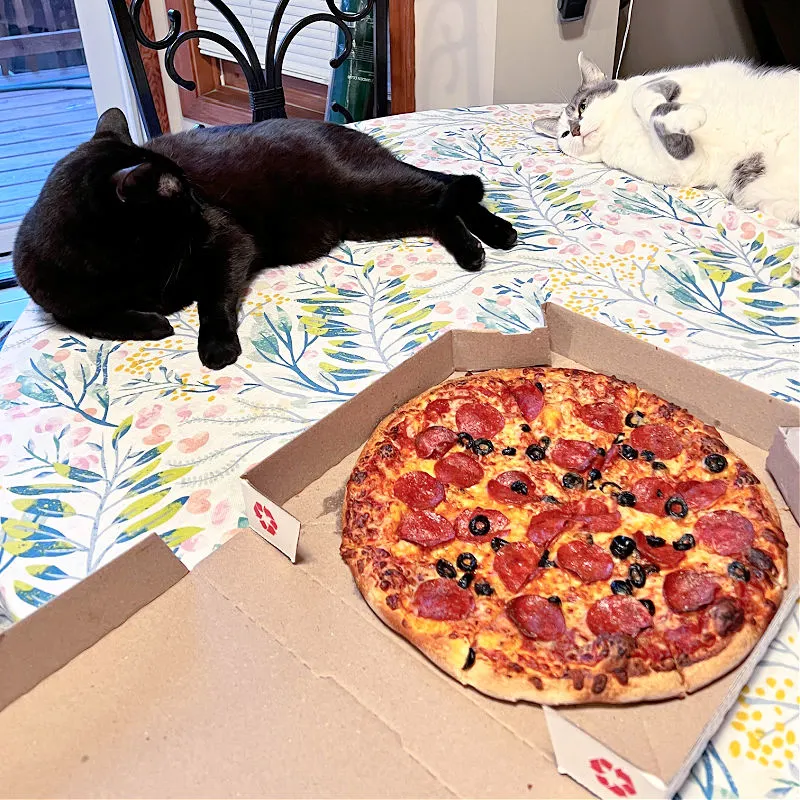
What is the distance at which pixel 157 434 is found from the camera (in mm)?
1079

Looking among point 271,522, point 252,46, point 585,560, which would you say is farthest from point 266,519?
point 252,46

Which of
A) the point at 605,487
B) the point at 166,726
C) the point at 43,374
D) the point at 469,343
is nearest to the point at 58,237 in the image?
the point at 43,374

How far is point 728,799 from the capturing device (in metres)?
0.65

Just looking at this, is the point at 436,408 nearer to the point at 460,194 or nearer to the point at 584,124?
the point at 460,194

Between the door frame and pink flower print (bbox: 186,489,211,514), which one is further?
the door frame

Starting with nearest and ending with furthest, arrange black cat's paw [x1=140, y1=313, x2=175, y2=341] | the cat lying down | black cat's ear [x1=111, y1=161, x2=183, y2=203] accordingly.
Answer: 1. black cat's ear [x1=111, y1=161, x2=183, y2=203]
2. black cat's paw [x1=140, y1=313, x2=175, y2=341]
3. the cat lying down

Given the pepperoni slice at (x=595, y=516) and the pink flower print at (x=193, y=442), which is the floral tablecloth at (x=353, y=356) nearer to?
the pink flower print at (x=193, y=442)

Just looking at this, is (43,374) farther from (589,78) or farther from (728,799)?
(589,78)

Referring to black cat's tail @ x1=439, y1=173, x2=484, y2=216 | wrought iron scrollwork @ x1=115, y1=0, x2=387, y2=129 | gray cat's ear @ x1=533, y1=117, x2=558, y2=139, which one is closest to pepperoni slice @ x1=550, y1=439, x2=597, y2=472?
black cat's tail @ x1=439, y1=173, x2=484, y2=216

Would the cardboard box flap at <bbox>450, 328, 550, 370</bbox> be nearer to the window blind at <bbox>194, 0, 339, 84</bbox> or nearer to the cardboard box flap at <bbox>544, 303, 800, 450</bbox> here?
the cardboard box flap at <bbox>544, 303, 800, 450</bbox>

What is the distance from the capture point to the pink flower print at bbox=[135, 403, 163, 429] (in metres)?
1.10

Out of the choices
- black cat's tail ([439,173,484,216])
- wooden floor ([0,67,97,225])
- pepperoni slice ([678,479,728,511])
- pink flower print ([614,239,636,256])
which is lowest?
wooden floor ([0,67,97,225])

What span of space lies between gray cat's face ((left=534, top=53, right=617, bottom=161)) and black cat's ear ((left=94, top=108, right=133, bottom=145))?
1.02 meters

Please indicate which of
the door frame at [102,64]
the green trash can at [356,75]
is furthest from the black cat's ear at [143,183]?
the door frame at [102,64]
